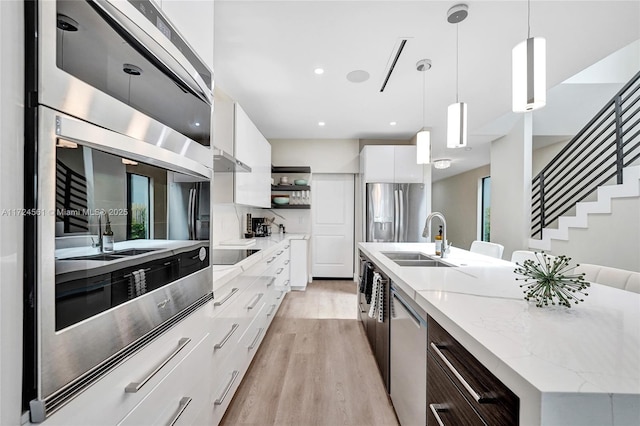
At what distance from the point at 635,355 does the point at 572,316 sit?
0.25 m

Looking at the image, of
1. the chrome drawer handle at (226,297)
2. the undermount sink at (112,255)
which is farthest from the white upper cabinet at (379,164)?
the undermount sink at (112,255)

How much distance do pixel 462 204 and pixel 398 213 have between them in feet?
16.1

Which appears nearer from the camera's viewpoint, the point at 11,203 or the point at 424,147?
the point at 11,203

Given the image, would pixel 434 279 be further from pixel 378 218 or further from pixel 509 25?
pixel 378 218

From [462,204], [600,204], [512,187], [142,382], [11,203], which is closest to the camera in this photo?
[11,203]

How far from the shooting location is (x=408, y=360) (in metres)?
1.38

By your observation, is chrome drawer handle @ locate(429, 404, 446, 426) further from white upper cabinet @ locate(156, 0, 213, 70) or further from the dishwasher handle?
white upper cabinet @ locate(156, 0, 213, 70)

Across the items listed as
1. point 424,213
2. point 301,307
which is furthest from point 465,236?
point 301,307

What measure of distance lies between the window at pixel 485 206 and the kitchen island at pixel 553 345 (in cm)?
671

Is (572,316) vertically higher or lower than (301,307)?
higher

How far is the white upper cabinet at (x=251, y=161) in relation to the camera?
2.65 metres

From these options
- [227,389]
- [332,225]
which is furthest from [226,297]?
[332,225]

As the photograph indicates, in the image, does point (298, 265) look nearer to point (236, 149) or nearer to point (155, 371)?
point (236, 149)

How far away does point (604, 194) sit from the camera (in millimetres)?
2932
